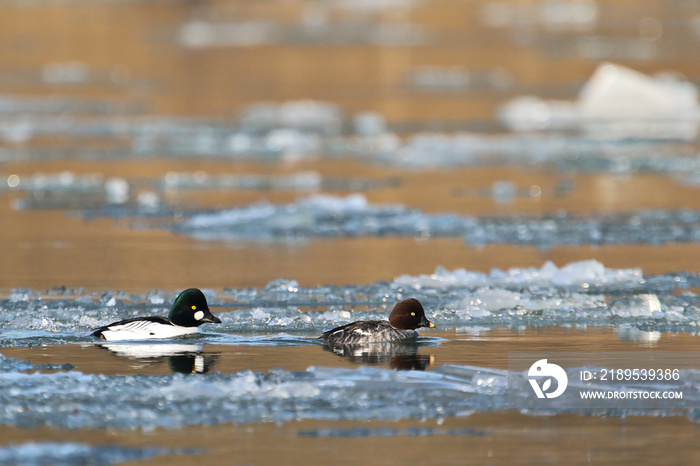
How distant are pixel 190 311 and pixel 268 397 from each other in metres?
1.60

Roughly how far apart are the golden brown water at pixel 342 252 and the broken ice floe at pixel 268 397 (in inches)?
5.8

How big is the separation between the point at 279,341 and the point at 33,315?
1.84 meters

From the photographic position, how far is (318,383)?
6680mm

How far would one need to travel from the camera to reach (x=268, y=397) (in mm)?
6465

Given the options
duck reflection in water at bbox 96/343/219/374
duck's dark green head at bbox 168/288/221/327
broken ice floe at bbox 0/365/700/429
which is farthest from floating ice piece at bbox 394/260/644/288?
broken ice floe at bbox 0/365/700/429

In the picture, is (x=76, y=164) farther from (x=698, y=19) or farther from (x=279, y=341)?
(x=698, y=19)

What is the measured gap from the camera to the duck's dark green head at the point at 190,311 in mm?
7922

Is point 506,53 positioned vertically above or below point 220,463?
above

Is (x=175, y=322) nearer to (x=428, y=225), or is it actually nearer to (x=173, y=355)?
(x=173, y=355)

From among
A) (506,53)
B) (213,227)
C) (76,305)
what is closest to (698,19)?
(506,53)

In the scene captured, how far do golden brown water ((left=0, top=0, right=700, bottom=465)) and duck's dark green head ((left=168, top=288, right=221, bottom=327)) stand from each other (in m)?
0.30

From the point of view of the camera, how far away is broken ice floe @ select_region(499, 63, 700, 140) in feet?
82.1

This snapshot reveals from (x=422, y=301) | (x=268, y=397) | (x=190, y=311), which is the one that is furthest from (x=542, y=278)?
(x=268, y=397)

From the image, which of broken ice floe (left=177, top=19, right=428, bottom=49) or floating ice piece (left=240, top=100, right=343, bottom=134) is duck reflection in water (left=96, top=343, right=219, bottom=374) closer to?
floating ice piece (left=240, top=100, right=343, bottom=134)
